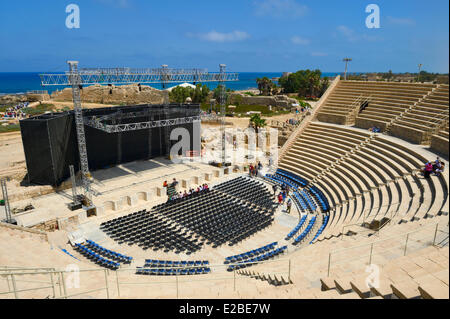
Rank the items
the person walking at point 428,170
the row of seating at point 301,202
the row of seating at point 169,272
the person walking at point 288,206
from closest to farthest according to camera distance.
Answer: the row of seating at point 169,272
the person walking at point 428,170
the person walking at point 288,206
the row of seating at point 301,202

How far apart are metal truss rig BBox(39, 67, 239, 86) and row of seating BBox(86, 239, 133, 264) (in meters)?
11.2

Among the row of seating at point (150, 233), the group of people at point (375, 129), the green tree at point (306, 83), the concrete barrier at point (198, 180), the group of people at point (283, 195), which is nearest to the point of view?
the row of seating at point (150, 233)

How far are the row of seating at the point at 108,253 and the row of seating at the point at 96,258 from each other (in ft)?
0.87

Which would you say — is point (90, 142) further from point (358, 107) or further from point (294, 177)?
point (358, 107)

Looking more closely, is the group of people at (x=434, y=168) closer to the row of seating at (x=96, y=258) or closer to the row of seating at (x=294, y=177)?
the row of seating at (x=294, y=177)

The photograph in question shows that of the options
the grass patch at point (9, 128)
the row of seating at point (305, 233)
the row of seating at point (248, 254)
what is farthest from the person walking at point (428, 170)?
the grass patch at point (9, 128)

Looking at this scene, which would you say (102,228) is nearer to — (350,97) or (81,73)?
(81,73)

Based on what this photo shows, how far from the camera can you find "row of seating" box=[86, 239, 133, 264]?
50.1ft

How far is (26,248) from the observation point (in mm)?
14602

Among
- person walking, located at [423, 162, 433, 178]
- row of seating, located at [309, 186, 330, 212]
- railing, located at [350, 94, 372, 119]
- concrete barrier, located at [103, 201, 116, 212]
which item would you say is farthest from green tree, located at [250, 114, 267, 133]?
person walking, located at [423, 162, 433, 178]

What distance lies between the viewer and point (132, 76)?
966 inches

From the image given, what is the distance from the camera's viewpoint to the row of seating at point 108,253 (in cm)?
1527

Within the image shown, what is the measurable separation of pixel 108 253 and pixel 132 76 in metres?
14.8

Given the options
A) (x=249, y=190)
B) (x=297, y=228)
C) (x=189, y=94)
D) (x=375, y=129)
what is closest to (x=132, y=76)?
(x=249, y=190)
